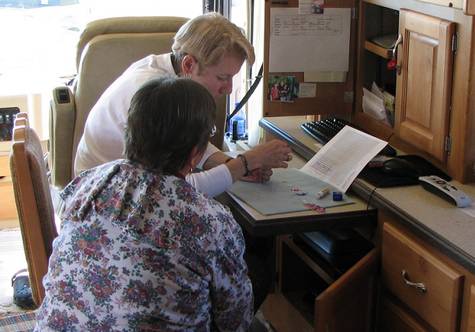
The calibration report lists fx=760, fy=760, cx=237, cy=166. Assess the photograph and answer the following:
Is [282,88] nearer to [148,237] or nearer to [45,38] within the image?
[148,237]

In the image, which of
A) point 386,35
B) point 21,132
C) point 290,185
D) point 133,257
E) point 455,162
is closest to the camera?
point 133,257

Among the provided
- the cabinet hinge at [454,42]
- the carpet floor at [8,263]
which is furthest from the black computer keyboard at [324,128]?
the carpet floor at [8,263]

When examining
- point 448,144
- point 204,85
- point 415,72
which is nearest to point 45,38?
point 204,85

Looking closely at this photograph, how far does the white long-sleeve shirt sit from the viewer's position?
6.40 ft

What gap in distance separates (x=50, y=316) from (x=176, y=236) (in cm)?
30

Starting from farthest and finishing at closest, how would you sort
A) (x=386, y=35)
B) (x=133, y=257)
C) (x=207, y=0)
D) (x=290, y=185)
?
1. (x=207, y=0)
2. (x=386, y=35)
3. (x=290, y=185)
4. (x=133, y=257)

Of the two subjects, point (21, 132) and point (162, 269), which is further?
point (21, 132)

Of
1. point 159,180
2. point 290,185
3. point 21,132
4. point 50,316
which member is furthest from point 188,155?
point 290,185

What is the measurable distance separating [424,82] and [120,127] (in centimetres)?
82

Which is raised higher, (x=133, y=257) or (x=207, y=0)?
(x=207, y=0)

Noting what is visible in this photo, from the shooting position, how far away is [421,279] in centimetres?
175

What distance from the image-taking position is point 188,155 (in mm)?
1455

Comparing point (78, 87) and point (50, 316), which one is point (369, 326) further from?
point (78, 87)

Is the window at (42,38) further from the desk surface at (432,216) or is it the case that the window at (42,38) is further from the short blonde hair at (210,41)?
the desk surface at (432,216)
